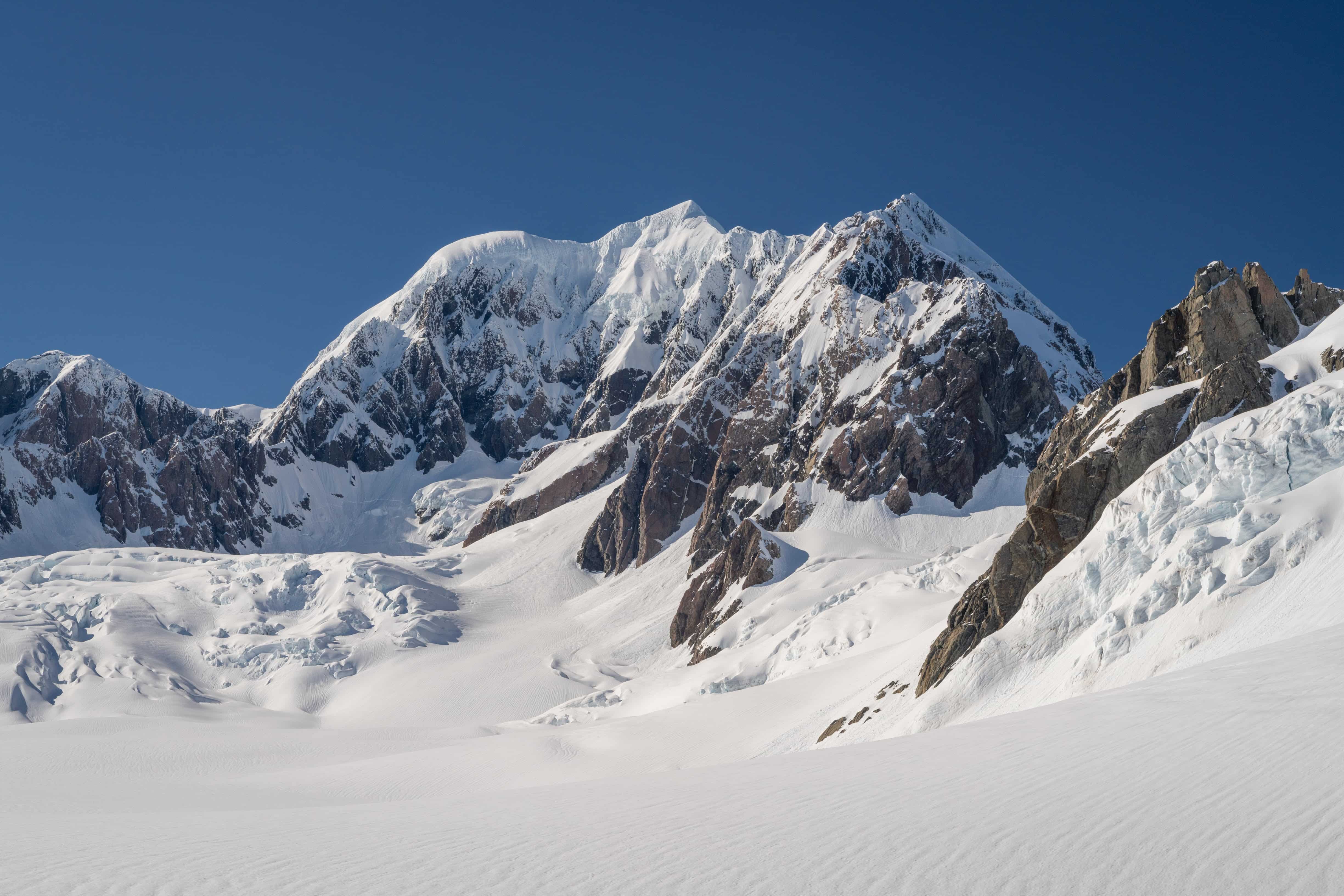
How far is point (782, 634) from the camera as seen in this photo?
66188 millimetres

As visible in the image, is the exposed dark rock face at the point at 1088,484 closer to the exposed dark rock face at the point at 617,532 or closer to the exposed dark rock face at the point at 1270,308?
the exposed dark rock face at the point at 1270,308

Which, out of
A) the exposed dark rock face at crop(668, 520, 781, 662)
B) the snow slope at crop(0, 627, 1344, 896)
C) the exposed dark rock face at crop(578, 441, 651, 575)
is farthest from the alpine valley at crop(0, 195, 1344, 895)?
the exposed dark rock face at crop(578, 441, 651, 575)

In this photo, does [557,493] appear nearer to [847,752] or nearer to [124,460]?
[124,460]

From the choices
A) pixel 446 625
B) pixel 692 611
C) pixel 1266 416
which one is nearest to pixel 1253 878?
pixel 1266 416

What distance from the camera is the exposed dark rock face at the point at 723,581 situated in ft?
276

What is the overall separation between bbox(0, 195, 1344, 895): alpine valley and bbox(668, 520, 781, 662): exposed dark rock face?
433 mm

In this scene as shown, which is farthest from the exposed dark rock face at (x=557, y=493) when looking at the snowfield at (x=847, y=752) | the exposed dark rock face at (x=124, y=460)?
the snowfield at (x=847, y=752)

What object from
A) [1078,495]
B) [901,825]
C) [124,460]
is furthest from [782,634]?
[124,460]

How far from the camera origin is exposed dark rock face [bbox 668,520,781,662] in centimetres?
8406

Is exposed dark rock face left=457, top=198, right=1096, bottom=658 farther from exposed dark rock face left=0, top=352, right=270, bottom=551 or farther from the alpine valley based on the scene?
exposed dark rock face left=0, top=352, right=270, bottom=551

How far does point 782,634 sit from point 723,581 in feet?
78.0

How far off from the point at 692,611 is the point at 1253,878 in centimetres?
8278

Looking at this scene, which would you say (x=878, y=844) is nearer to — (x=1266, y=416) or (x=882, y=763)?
(x=882, y=763)

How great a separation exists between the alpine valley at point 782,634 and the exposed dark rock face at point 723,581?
433 mm
